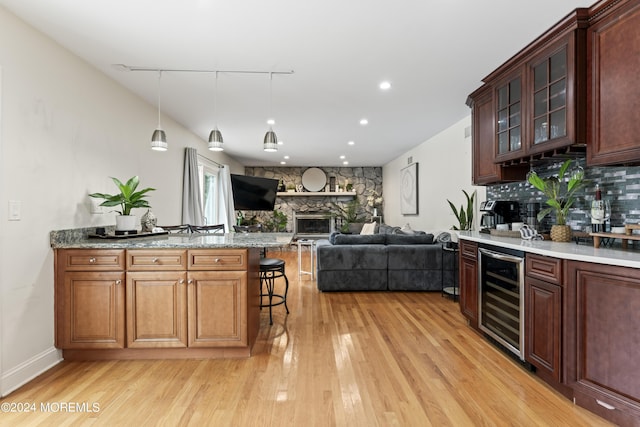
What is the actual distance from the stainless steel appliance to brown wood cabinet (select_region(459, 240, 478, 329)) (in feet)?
0.27

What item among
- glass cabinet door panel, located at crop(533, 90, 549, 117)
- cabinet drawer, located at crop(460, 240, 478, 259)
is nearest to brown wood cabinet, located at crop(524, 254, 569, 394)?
cabinet drawer, located at crop(460, 240, 478, 259)

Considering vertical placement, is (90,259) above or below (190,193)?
below

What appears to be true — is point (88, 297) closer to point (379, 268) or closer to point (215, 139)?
point (215, 139)

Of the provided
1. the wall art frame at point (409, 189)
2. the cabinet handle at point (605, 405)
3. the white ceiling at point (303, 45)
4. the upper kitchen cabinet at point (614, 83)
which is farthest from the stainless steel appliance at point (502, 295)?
the wall art frame at point (409, 189)

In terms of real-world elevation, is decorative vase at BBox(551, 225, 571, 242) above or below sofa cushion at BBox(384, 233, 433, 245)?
above

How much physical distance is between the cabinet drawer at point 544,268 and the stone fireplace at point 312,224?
750cm

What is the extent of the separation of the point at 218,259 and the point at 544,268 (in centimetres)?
227

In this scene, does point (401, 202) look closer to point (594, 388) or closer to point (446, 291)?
point (446, 291)

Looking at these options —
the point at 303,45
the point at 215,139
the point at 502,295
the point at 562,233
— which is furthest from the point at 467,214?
the point at 215,139

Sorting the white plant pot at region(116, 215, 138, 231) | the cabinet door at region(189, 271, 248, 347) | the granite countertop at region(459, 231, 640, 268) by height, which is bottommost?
the cabinet door at region(189, 271, 248, 347)

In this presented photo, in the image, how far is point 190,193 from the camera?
5113mm

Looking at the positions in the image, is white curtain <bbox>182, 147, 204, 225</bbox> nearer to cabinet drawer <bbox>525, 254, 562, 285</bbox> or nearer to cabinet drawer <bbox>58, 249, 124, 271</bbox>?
cabinet drawer <bbox>58, 249, 124, 271</bbox>

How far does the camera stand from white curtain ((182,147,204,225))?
198 inches

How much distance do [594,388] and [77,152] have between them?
13.0 feet
